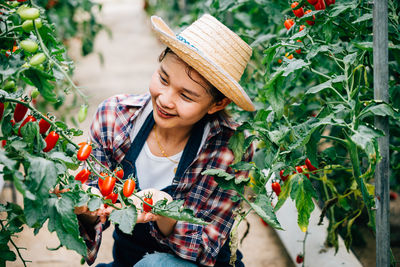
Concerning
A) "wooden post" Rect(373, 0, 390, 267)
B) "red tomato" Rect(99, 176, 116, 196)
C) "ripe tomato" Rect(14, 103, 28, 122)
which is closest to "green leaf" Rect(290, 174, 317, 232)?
"wooden post" Rect(373, 0, 390, 267)

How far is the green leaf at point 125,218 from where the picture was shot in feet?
3.38

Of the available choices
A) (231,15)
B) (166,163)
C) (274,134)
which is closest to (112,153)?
(166,163)

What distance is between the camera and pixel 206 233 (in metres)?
1.54

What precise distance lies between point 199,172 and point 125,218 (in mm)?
536

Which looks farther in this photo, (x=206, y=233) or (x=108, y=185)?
(x=206, y=233)

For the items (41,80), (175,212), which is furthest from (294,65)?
(41,80)

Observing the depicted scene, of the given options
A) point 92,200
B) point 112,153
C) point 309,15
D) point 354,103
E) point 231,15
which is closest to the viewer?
point 92,200

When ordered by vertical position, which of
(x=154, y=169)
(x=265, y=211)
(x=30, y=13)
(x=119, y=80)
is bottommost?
(x=119, y=80)

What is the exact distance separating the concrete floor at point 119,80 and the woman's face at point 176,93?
28 cm

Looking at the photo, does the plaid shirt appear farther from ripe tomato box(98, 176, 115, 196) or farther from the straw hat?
ripe tomato box(98, 176, 115, 196)

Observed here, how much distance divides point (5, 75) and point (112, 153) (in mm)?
672

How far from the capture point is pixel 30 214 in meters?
0.92

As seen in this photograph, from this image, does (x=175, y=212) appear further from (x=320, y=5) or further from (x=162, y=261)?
(x=320, y=5)

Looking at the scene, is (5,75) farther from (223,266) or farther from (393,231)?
(393,231)
